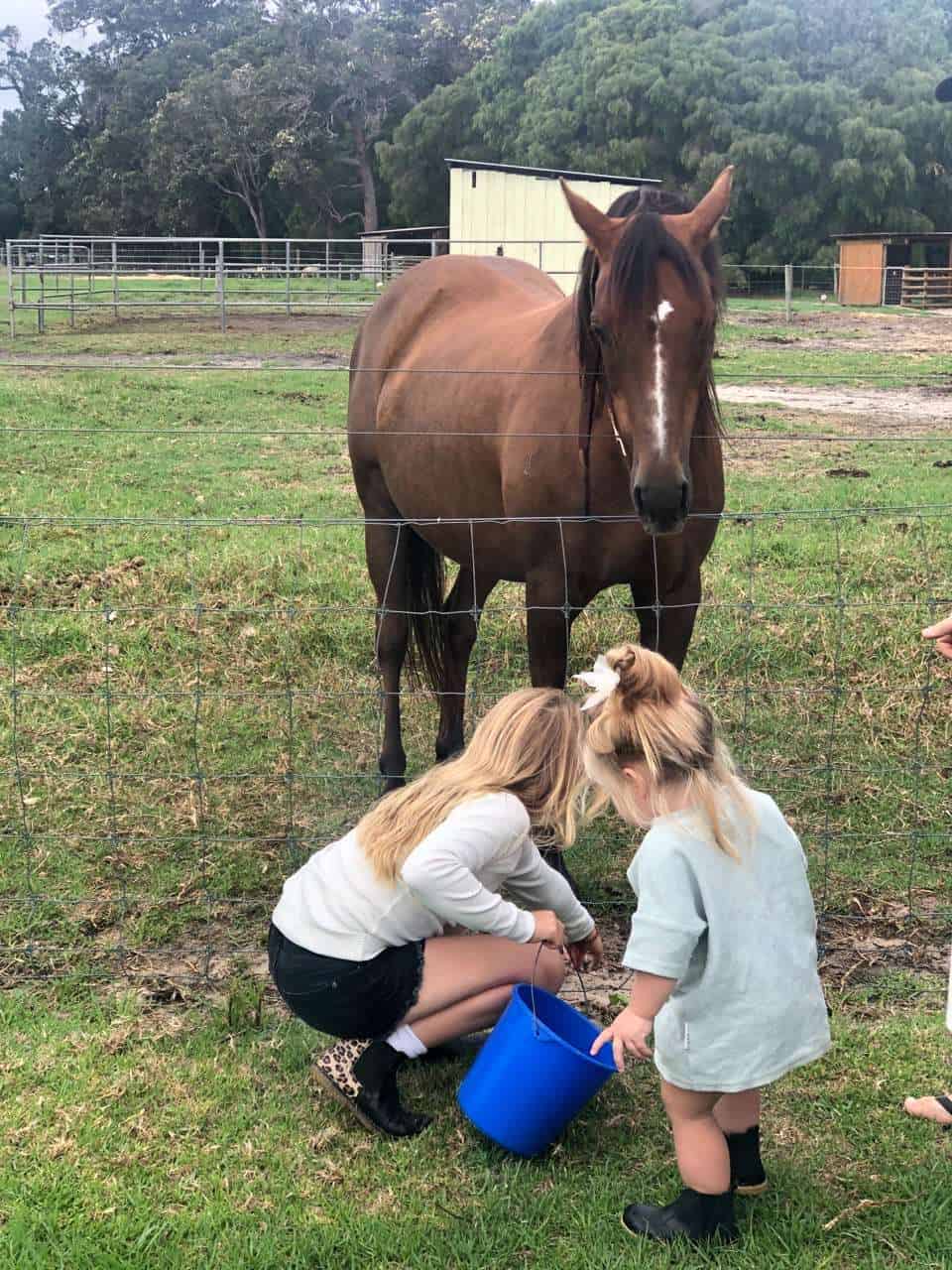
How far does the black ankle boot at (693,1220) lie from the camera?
2498mm

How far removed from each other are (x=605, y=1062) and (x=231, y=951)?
1.47 meters

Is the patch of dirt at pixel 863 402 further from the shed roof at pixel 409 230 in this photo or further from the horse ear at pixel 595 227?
the shed roof at pixel 409 230

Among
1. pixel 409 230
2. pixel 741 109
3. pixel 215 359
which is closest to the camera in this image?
pixel 215 359

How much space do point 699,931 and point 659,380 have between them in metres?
1.62

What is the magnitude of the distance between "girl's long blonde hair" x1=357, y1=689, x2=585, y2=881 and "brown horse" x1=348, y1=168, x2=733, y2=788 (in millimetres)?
774

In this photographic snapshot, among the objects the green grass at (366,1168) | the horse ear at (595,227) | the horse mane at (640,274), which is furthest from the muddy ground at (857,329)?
the green grass at (366,1168)

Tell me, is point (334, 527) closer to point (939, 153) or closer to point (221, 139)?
point (939, 153)

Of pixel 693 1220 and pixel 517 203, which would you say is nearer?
pixel 693 1220

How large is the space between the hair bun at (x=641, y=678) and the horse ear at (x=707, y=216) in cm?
162

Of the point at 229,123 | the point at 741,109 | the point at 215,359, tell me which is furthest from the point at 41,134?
the point at 215,359

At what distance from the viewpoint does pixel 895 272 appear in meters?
31.0

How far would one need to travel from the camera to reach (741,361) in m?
14.7

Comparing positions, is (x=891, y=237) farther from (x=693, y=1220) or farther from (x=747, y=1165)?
(x=693, y=1220)

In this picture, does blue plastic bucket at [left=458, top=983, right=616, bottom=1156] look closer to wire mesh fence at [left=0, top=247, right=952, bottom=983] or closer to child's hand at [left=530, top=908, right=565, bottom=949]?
child's hand at [left=530, top=908, right=565, bottom=949]
